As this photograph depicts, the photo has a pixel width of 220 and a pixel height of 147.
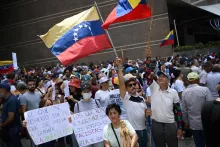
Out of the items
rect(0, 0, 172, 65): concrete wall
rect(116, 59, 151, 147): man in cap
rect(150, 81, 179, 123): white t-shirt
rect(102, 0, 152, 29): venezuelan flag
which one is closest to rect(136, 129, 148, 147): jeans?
rect(116, 59, 151, 147): man in cap

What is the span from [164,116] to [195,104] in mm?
729

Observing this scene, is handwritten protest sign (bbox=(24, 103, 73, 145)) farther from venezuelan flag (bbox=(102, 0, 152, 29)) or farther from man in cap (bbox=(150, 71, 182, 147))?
venezuelan flag (bbox=(102, 0, 152, 29))

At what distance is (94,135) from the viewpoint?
6.25 meters

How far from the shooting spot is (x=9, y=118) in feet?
20.8

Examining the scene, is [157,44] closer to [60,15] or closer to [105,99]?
[60,15]

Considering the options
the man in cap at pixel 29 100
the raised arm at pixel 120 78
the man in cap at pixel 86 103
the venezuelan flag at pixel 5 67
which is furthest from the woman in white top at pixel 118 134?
the venezuelan flag at pixel 5 67

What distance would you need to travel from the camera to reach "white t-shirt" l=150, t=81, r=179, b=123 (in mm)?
5641

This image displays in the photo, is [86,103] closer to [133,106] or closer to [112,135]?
[133,106]

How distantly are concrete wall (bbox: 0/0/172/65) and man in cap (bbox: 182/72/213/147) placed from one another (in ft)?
63.4

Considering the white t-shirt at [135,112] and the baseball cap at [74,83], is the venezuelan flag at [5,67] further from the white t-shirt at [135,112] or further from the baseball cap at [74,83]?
the white t-shirt at [135,112]

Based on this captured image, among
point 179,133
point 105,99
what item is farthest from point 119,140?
point 105,99

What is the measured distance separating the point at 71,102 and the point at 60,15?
23.7m

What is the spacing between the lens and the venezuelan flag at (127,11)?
689 centimetres

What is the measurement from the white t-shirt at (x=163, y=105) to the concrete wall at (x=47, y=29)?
1977cm
